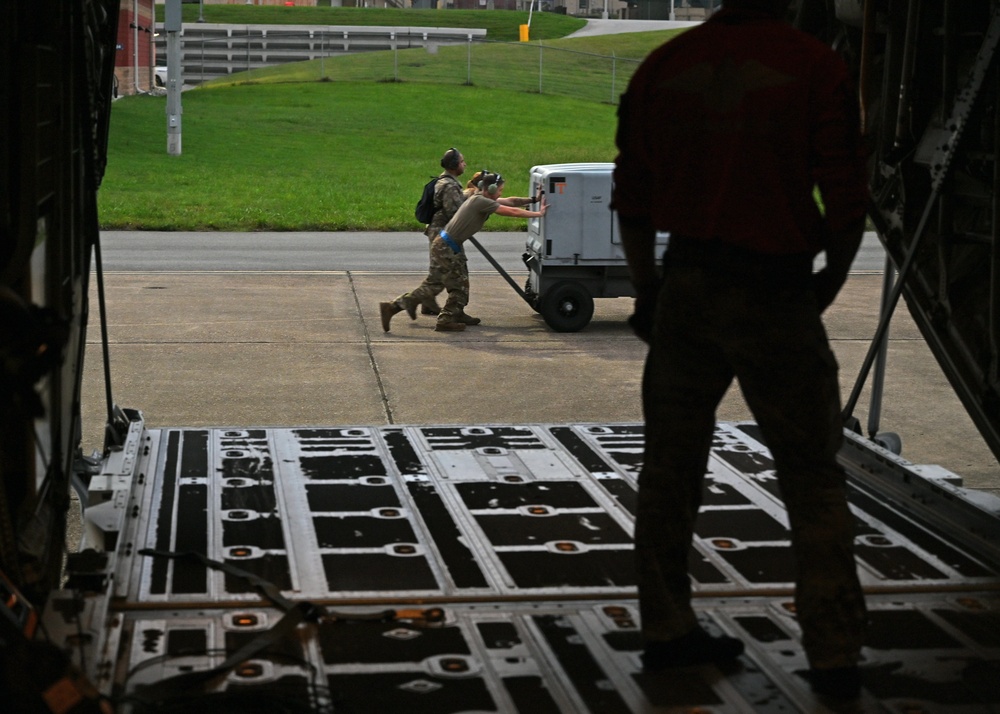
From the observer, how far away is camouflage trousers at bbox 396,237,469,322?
1248 cm

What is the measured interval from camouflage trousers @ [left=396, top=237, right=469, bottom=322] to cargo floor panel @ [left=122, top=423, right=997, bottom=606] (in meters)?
5.14

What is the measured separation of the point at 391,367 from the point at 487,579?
19.0 ft

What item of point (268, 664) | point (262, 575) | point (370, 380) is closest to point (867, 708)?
point (268, 664)

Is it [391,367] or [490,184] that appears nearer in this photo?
[391,367]

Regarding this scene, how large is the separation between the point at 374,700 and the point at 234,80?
53830 mm

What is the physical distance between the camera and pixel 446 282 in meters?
12.5

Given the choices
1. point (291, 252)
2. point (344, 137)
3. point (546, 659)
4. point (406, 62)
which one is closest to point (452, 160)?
point (291, 252)

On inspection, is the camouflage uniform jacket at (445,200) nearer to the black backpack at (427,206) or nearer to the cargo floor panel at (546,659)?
the black backpack at (427,206)

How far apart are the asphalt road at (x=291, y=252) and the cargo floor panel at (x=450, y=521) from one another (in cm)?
1025

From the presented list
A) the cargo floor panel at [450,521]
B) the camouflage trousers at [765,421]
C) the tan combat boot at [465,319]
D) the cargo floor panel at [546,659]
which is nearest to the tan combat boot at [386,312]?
the tan combat boot at [465,319]

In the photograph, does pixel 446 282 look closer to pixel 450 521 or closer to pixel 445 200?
pixel 445 200

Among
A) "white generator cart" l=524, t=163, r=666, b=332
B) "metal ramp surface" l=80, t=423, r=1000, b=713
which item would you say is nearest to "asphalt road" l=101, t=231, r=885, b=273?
"white generator cart" l=524, t=163, r=666, b=332

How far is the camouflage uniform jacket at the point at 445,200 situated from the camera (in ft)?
41.8

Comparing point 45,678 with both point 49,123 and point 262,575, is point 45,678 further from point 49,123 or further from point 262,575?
point 49,123
